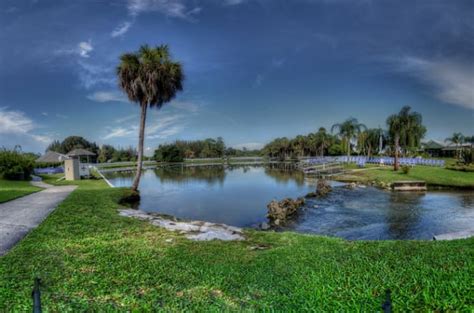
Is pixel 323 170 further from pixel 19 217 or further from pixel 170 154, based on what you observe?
pixel 170 154

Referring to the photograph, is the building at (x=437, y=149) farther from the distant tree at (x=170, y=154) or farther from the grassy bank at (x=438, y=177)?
the distant tree at (x=170, y=154)

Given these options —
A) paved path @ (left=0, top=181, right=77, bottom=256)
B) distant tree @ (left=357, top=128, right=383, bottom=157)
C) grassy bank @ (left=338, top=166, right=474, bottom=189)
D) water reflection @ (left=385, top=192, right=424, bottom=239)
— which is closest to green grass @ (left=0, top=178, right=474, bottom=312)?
paved path @ (left=0, top=181, right=77, bottom=256)

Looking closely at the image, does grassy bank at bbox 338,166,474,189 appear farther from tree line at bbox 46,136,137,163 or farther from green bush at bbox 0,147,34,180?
tree line at bbox 46,136,137,163

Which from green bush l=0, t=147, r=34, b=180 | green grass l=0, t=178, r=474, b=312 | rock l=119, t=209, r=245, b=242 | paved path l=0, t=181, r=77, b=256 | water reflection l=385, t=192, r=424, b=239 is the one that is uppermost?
green bush l=0, t=147, r=34, b=180

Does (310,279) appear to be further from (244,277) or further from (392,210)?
(392,210)

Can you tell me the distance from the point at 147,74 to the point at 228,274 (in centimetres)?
1622

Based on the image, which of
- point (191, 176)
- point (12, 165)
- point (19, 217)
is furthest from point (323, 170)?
point (19, 217)

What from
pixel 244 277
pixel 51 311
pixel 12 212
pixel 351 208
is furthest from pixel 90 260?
pixel 351 208

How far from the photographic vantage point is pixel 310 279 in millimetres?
4070

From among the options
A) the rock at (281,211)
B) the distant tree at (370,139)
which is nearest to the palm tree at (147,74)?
the rock at (281,211)

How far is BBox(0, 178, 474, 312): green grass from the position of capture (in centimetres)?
341

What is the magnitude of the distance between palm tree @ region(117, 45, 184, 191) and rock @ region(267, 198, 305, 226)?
934 cm

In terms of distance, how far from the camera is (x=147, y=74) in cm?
1797

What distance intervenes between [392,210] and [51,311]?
1542 cm
